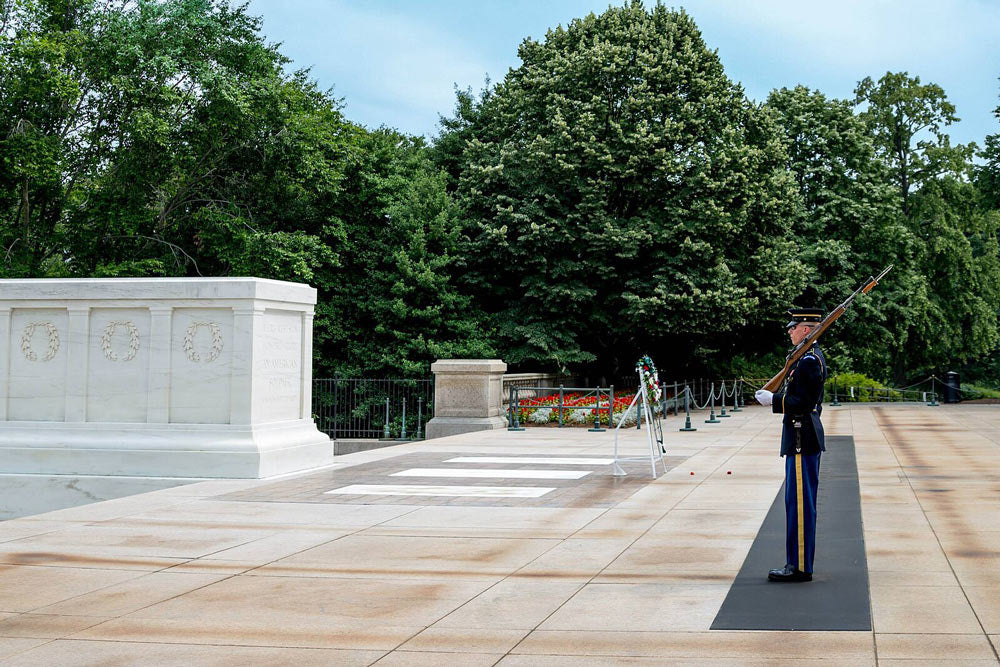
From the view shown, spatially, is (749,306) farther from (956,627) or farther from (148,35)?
(956,627)

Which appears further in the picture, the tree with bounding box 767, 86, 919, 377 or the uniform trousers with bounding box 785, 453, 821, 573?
the tree with bounding box 767, 86, 919, 377

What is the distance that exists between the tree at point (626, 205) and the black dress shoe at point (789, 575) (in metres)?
23.5

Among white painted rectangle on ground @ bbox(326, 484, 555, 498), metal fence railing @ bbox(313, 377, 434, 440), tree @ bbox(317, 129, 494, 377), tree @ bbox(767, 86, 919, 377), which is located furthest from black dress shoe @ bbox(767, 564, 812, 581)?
tree @ bbox(767, 86, 919, 377)

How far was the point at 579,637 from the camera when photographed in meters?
5.55

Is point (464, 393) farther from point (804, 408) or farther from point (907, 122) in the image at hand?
point (907, 122)

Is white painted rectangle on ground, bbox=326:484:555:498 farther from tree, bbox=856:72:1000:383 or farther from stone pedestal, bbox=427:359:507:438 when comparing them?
tree, bbox=856:72:1000:383

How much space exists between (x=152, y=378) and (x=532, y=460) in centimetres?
582

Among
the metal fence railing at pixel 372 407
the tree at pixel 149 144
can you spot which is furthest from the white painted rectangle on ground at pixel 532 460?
the tree at pixel 149 144

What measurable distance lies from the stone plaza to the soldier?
0.89 ft

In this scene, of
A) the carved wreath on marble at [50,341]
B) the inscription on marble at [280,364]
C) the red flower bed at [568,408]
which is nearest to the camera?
the inscription on marble at [280,364]

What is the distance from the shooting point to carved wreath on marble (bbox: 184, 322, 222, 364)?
13.9 meters

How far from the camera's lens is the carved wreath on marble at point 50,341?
14594 mm

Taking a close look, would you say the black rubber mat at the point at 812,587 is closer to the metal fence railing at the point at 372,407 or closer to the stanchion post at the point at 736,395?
the metal fence railing at the point at 372,407

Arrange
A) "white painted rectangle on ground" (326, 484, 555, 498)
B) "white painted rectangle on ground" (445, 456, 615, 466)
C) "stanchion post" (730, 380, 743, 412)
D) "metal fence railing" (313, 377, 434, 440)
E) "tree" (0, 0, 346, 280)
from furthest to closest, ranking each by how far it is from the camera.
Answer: "stanchion post" (730, 380, 743, 412), "metal fence railing" (313, 377, 434, 440), "tree" (0, 0, 346, 280), "white painted rectangle on ground" (445, 456, 615, 466), "white painted rectangle on ground" (326, 484, 555, 498)
